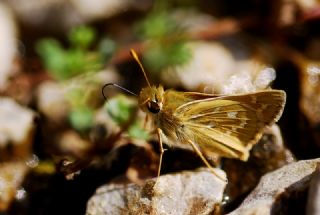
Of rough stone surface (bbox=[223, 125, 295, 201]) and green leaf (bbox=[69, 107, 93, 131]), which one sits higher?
rough stone surface (bbox=[223, 125, 295, 201])

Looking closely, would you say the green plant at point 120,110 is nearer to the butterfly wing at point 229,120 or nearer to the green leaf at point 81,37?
the butterfly wing at point 229,120

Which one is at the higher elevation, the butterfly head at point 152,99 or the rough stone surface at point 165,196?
the butterfly head at point 152,99

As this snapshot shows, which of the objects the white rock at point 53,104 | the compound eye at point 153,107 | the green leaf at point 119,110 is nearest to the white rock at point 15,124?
the white rock at point 53,104

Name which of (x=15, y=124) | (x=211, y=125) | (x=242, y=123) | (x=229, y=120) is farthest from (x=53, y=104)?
(x=242, y=123)

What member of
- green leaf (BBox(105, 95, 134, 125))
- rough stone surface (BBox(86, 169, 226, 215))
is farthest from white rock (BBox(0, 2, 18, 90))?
rough stone surface (BBox(86, 169, 226, 215))

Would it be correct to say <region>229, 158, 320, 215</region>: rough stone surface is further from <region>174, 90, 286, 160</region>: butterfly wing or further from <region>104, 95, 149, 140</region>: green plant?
<region>104, 95, 149, 140</region>: green plant

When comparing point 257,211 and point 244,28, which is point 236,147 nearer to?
point 257,211

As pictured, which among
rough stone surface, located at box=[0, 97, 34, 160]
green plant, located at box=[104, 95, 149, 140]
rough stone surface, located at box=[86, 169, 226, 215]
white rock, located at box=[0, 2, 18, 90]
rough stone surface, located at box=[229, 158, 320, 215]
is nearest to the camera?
rough stone surface, located at box=[229, 158, 320, 215]

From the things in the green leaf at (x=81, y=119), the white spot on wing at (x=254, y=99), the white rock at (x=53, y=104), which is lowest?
the white rock at (x=53, y=104)
